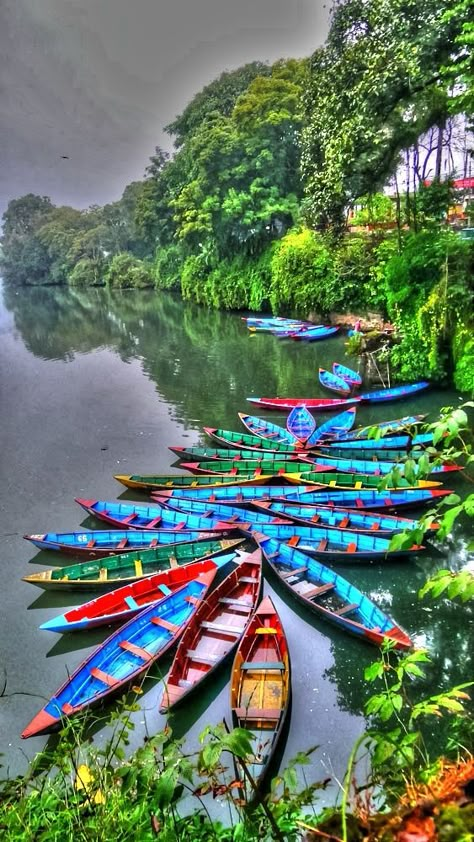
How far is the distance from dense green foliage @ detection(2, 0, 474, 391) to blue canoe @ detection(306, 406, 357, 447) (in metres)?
3.44

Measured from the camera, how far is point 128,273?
174 ft

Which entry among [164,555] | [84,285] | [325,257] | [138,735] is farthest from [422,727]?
[84,285]

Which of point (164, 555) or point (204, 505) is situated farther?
point (204, 505)

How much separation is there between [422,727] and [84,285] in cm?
6287

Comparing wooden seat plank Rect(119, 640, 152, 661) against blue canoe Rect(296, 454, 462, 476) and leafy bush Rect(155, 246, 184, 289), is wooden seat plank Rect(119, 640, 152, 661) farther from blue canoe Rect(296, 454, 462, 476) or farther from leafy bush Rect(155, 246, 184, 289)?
leafy bush Rect(155, 246, 184, 289)

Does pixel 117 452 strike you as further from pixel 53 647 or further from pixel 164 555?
pixel 53 647

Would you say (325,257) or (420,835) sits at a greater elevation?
(325,257)

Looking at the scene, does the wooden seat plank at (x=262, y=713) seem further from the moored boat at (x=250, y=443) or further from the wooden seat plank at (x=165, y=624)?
the moored boat at (x=250, y=443)

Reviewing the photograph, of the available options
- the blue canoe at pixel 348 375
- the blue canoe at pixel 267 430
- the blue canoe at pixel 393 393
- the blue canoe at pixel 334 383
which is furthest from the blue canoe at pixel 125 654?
the blue canoe at pixel 348 375

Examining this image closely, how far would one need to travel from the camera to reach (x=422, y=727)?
5449mm

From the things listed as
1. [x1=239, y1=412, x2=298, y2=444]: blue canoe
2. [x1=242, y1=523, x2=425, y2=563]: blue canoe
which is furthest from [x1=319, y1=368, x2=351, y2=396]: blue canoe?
[x1=242, y1=523, x2=425, y2=563]: blue canoe

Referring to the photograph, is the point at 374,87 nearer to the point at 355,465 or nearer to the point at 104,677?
the point at 355,465

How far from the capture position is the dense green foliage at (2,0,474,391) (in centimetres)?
1244

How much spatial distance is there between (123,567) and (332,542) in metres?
3.72
